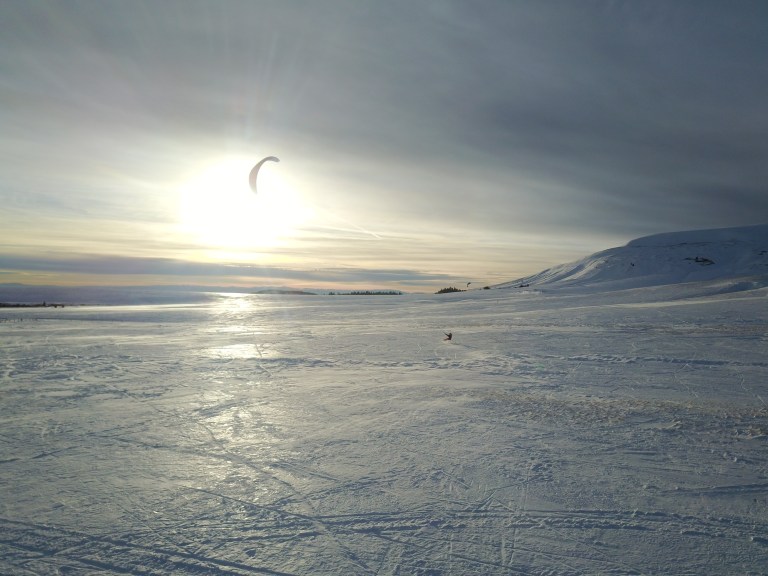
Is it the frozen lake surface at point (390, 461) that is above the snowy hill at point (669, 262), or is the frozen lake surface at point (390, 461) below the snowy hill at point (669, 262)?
below

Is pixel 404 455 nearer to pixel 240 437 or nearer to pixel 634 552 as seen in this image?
pixel 240 437

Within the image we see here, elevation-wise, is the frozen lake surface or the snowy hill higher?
the snowy hill

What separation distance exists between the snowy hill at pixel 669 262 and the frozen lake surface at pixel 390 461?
1793cm

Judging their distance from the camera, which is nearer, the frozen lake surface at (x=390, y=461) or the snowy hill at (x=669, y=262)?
the frozen lake surface at (x=390, y=461)

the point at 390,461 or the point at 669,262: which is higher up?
the point at 669,262

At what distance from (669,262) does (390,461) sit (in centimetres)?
2886

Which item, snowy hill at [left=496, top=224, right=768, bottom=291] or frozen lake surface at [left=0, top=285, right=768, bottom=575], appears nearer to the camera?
frozen lake surface at [left=0, top=285, right=768, bottom=575]

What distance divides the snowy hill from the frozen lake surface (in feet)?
58.8

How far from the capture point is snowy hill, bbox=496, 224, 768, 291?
25359 mm

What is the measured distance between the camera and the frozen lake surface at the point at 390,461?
282 cm

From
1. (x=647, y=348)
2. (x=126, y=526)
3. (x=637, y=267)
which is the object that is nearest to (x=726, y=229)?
(x=637, y=267)

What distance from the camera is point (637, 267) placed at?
28.1 m

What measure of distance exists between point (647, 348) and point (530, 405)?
4.40 m

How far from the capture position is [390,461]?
13.5 ft
